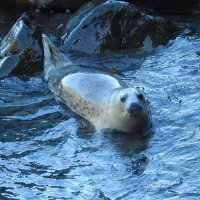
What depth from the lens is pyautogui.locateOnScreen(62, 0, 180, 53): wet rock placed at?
32.2ft

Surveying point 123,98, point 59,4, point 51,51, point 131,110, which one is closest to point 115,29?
point 51,51

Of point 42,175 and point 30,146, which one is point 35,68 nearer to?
point 30,146

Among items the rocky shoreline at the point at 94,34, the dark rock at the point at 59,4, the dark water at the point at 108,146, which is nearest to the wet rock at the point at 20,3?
the dark rock at the point at 59,4

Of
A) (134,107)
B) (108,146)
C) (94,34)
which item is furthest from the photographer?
(94,34)

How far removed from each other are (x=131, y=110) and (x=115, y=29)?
3166mm

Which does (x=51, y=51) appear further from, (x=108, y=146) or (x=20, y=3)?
(x=20, y=3)

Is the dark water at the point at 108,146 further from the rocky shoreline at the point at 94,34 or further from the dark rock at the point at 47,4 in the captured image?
the dark rock at the point at 47,4

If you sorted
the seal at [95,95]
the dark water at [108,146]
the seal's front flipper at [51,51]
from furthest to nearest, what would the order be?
1. the seal's front flipper at [51,51]
2. the seal at [95,95]
3. the dark water at [108,146]

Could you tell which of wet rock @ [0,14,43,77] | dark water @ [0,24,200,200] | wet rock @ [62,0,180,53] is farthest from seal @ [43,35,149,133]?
wet rock @ [62,0,180,53]

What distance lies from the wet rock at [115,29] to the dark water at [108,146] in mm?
695

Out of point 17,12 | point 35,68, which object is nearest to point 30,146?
point 35,68

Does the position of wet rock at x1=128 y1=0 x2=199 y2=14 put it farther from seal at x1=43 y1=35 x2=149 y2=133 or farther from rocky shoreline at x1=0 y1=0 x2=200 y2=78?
seal at x1=43 y1=35 x2=149 y2=133

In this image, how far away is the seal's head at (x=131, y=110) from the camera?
23.0 feet

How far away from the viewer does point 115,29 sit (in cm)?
991
